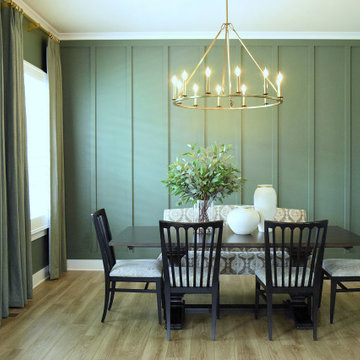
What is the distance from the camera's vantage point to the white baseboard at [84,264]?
18.4 ft

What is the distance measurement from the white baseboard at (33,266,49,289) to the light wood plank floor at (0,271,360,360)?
0.45 meters

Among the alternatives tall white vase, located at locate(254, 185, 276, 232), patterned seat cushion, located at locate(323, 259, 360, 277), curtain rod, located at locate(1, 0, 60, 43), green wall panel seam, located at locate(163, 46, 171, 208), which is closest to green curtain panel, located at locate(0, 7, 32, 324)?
curtain rod, located at locate(1, 0, 60, 43)

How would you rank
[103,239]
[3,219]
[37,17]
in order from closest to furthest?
1. [103,239]
2. [3,219]
3. [37,17]

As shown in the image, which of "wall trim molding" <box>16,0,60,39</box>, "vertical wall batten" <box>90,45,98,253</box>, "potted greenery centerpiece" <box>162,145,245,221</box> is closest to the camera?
"potted greenery centerpiece" <box>162,145,245,221</box>

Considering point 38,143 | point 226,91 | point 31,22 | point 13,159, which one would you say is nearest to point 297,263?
point 13,159

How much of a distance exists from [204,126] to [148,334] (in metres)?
2.79

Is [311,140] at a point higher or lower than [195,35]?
lower

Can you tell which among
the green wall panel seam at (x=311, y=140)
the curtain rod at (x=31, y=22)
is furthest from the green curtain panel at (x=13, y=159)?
the green wall panel seam at (x=311, y=140)

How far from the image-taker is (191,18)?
4.88 m

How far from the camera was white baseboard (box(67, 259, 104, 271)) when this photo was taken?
18.4 ft

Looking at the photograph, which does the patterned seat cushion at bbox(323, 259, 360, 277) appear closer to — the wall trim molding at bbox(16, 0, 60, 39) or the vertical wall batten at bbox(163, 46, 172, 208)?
the vertical wall batten at bbox(163, 46, 172, 208)

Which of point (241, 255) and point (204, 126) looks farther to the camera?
point (204, 126)

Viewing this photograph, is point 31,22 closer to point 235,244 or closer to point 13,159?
point 13,159

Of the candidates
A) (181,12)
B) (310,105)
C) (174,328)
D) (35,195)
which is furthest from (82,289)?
(310,105)
